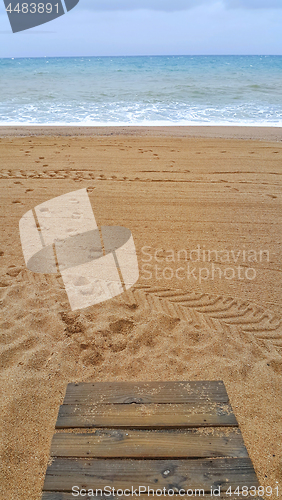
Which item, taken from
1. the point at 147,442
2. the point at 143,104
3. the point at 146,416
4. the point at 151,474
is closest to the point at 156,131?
the point at 143,104

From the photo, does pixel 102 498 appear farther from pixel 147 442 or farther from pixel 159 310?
pixel 159 310

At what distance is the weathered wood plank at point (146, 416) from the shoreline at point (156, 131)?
8.68 m

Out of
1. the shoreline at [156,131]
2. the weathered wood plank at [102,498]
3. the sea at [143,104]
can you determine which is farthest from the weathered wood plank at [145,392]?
the sea at [143,104]

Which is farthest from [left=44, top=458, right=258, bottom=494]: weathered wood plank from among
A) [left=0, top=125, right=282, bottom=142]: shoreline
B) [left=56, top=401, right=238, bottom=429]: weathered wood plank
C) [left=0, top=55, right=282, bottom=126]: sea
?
[left=0, top=55, right=282, bottom=126]: sea

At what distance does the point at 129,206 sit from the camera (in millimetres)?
4938

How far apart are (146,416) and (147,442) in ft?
0.53

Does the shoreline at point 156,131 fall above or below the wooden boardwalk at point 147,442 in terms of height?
above

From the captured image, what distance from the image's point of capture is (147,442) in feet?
5.83

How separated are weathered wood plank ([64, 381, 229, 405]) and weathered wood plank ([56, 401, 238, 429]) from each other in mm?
40

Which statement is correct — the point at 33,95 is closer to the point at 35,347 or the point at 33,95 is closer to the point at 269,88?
the point at 269,88

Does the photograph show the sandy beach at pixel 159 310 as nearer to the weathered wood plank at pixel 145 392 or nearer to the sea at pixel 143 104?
the weathered wood plank at pixel 145 392

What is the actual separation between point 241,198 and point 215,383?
3.69 meters

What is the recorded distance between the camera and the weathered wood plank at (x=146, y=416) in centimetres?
188

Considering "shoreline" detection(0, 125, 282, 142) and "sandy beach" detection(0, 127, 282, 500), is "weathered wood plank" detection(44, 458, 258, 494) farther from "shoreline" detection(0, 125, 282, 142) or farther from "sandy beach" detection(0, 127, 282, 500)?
"shoreline" detection(0, 125, 282, 142)
